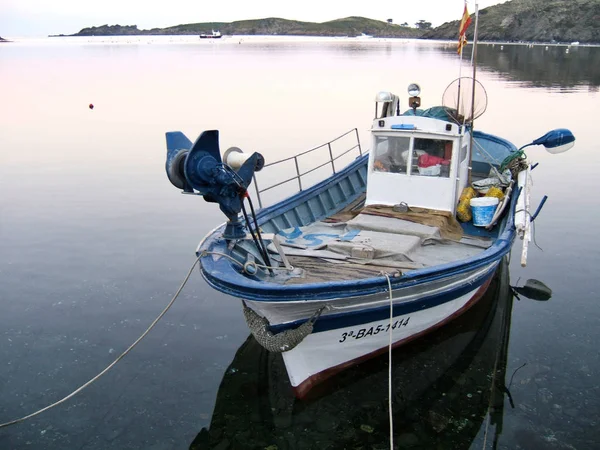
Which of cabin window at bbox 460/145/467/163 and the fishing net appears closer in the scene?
cabin window at bbox 460/145/467/163

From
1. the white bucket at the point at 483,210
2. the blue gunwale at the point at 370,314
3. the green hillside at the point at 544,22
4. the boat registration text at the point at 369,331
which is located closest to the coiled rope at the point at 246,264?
the blue gunwale at the point at 370,314

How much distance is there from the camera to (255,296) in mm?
7668

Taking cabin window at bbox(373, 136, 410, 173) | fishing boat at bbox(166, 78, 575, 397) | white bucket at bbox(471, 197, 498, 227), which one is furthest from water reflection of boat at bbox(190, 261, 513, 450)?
cabin window at bbox(373, 136, 410, 173)

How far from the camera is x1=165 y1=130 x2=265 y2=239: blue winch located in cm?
Answer: 765

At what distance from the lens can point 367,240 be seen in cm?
991

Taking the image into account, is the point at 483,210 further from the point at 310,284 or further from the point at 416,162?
the point at 310,284

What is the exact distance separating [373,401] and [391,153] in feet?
17.5

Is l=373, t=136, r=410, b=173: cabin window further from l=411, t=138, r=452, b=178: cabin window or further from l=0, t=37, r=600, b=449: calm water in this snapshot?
l=0, t=37, r=600, b=449: calm water

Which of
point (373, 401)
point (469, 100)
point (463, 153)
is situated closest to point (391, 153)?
point (463, 153)

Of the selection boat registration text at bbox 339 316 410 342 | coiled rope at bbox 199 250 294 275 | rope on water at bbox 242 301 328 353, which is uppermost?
coiled rope at bbox 199 250 294 275

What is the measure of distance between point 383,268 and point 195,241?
7.78 meters

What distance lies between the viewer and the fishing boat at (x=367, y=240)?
798cm

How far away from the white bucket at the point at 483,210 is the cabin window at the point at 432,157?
3.19ft

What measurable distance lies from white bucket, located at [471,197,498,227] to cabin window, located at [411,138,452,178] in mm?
973
